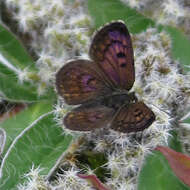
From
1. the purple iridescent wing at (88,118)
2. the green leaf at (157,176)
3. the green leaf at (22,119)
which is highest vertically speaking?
the purple iridescent wing at (88,118)

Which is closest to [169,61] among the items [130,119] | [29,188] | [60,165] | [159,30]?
[159,30]

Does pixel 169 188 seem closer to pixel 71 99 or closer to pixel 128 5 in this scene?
pixel 71 99

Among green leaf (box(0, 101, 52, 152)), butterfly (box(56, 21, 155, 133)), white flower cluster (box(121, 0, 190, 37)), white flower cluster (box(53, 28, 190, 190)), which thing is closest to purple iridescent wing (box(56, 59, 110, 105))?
butterfly (box(56, 21, 155, 133))

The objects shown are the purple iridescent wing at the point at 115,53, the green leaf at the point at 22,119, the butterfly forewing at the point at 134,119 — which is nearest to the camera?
the butterfly forewing at the point at 134,119

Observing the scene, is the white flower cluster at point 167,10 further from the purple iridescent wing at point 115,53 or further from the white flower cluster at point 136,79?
the purple iridescent wing at point 115,53

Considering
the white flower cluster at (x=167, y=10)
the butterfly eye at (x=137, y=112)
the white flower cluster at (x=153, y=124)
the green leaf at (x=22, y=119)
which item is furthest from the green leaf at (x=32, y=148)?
the white flower cluster at (x=167, y=10)

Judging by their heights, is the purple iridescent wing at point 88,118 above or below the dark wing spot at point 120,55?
below

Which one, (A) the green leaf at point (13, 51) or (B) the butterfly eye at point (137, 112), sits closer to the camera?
(B) the butterfly eye at point (137, 112)
